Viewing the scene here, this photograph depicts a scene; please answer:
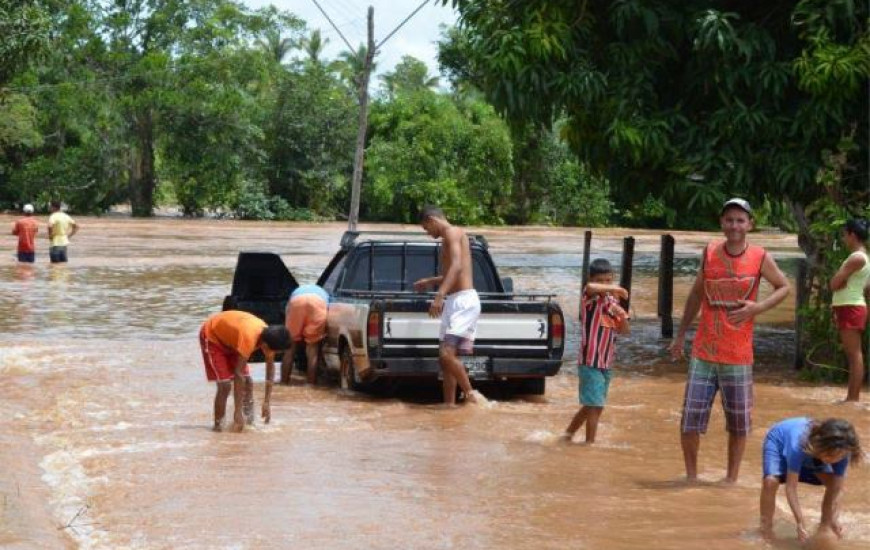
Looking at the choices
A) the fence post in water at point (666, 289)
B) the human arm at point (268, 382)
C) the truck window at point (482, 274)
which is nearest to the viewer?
the human arm at point (268, 382)

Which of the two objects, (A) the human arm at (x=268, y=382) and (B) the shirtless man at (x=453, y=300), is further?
(B) the shirtless man at (x=453, y=300)

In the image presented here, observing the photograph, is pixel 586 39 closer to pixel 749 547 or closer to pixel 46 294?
pixel 749 547

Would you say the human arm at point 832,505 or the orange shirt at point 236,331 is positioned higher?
the orange shirt at point 236,331

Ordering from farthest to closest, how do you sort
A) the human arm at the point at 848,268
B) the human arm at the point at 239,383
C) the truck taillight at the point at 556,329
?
the truck taillight at the point at 556,329 → the human arm at the point at 848,268 → the human arm at the point at 239,383

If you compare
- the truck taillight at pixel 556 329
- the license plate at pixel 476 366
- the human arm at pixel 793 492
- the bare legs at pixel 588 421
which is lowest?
the bare legs at pixel 588 421

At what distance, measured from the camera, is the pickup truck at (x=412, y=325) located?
12.2m

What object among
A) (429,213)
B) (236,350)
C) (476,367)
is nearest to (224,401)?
(236,350)

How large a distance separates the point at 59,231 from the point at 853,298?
67.8 feet

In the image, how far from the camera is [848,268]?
12.3 meters

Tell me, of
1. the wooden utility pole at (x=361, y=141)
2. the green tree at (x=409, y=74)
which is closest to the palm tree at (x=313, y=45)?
the green tree at (x=409, y=74)

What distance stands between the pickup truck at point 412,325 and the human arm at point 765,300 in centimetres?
401

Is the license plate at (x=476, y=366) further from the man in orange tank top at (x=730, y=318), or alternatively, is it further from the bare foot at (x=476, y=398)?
the man in orange tank top at (x=730, y=318)

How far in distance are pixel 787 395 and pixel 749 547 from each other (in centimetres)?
648

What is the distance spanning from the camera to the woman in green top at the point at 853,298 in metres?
12.4
